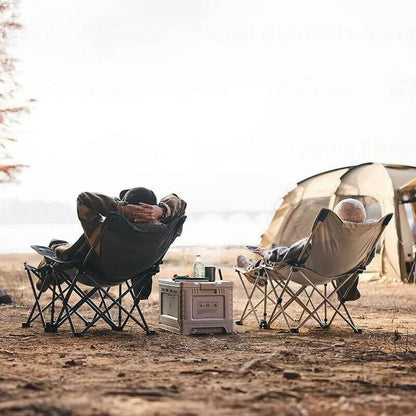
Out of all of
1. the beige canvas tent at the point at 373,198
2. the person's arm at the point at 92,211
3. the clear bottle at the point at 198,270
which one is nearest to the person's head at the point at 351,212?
the clear bottle at the point at 198,270

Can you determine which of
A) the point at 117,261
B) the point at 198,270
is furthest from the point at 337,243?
A: the point at 117,261

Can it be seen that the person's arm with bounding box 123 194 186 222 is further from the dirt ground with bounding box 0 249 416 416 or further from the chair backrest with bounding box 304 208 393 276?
the chair backrest with bounding box 304 208 393 276

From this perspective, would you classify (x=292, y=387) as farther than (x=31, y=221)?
No

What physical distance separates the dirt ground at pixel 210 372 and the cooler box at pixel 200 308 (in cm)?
13

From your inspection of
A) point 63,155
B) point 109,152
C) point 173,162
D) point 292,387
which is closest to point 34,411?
point 292,387

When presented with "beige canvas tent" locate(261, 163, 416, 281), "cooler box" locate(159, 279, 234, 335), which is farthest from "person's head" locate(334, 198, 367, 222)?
"beige canvas tent" locate(261, 163, 416, 281)

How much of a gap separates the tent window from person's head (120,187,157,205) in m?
6.47

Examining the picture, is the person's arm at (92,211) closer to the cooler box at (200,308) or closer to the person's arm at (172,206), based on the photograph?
the person's arm at (172,206)

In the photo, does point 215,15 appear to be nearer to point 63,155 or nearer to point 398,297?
point 398,297

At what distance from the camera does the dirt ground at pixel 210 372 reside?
235cm

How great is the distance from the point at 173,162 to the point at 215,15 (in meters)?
32.0

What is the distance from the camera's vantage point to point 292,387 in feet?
8.89

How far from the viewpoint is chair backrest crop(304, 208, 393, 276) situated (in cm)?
451

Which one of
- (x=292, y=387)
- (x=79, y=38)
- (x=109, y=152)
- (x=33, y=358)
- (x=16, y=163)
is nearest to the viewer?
(x=292, y=387)
